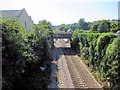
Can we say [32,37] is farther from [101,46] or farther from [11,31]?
[101,46]

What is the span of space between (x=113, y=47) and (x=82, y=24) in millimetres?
80059

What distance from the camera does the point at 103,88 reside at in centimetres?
841

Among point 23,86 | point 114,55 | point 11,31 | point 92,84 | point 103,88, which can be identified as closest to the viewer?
point 11,31

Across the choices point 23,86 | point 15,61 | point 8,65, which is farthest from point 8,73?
point 23,86

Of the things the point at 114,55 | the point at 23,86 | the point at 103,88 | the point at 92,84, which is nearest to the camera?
the point at 23,86

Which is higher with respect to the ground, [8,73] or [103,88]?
[8,73]

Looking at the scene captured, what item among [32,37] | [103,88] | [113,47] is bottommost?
[103,88]

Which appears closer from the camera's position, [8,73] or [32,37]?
[8,73]

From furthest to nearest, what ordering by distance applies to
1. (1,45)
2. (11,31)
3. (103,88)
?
(103,88) → (11,31) → (1,45)

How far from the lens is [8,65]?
4.23 m

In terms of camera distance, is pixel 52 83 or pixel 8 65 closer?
pixel 8 65

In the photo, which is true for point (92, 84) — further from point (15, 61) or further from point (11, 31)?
point (11, 31)

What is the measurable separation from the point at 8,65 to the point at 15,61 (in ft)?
1.64

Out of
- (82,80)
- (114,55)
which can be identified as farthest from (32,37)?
(114,55)
